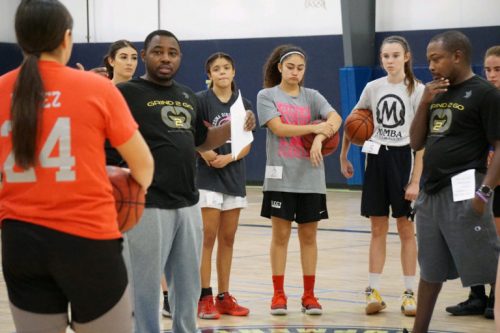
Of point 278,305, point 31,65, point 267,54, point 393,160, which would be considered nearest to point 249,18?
point 267,54

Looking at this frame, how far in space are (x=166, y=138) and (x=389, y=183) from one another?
2420 mm

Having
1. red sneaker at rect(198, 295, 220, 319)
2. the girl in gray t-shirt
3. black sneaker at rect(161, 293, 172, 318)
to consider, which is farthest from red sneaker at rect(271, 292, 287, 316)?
black sneaker at rect(161, 293, 172, 318)

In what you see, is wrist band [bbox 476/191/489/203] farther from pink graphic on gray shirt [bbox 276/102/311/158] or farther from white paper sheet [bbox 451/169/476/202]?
pink graphic on gray shirt [bbox 276/102/311/158]

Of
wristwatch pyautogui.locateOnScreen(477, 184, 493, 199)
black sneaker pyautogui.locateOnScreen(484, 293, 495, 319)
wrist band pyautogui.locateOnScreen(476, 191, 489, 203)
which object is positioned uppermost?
wristwatch pyautogui.locateOnScreen(477, 184, 493, 199)

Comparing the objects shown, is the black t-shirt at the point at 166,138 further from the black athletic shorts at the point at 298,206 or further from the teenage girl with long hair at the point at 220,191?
the black athletic shorts at the point at 298,206

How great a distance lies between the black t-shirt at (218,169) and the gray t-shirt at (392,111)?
90cm

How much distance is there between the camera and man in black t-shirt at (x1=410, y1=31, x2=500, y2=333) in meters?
4.89

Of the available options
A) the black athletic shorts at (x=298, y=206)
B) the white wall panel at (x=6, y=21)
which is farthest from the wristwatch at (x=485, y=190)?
the white wall panel at (x=6, y=21)

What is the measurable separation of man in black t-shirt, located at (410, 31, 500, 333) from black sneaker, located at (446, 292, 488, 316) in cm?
138

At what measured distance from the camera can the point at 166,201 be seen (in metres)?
4.49

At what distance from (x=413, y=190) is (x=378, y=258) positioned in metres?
0.55

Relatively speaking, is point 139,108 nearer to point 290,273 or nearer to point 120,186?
point 120,186

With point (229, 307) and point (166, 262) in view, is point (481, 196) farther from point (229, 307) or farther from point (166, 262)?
point (229, 307)

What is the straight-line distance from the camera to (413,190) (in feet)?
20.9
